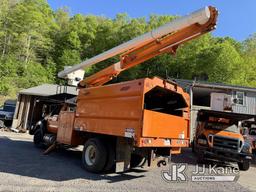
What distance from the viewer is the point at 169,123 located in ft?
26.4

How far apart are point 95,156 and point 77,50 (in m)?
43.7

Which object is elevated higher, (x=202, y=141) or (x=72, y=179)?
(x=202, y=141)

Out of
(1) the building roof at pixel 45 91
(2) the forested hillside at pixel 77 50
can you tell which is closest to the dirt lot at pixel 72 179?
(1) the building roof at pixel 45 91

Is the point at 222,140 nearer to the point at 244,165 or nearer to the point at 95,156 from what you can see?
the point at 244,165

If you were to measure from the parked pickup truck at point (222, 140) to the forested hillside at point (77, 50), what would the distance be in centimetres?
2350

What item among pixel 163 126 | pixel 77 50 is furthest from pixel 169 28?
pixel 77 50

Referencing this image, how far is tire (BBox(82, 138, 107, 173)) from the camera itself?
8.20 meters

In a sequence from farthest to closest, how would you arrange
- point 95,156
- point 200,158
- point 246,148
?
1. point 200,158
2. point 246,148
3. point 95,156

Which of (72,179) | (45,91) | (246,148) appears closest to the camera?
(72,179)

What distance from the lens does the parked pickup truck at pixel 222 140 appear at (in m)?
11.8

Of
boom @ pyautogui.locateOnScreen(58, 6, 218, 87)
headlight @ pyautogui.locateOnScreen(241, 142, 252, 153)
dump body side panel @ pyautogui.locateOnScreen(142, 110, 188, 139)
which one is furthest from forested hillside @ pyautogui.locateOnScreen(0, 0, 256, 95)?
dump body side panel @ pyautogui.locateOnScreen(142, 110, 188, 139)

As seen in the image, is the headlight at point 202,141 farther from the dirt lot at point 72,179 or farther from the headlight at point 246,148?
the dirt lot at point 72,179

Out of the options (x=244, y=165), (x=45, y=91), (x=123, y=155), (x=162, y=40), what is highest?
(x=45, y=91)

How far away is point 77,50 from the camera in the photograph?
50.1 meters
